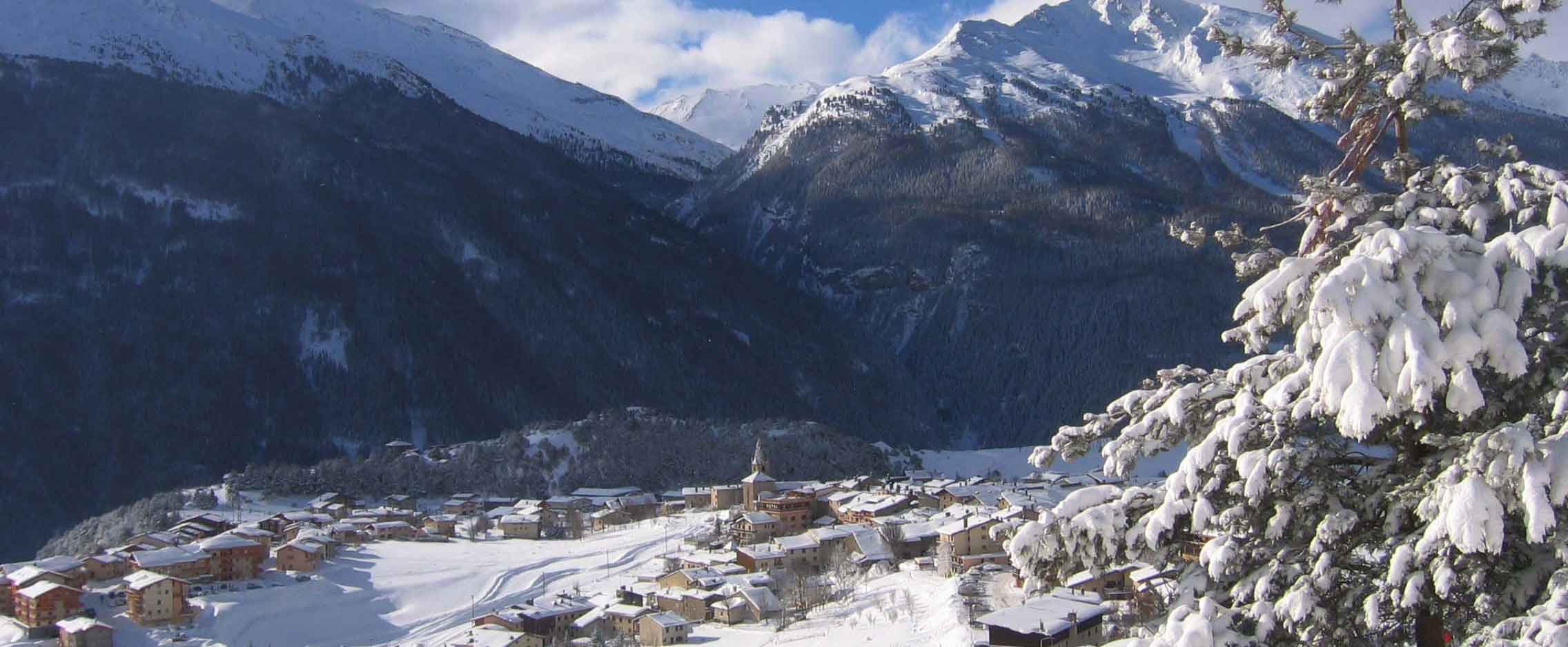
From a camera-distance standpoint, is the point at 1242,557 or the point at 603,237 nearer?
the point at 1242,557

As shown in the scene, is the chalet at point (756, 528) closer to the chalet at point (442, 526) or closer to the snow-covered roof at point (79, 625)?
the chalet at point (442, 526)

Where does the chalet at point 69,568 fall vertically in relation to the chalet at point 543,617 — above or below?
below

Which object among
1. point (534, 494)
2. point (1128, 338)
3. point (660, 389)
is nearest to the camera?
point (534, 494)

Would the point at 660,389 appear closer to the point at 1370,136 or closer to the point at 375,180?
the point at 375,180

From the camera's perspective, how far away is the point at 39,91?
534ft

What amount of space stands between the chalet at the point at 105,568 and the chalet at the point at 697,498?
3117cm

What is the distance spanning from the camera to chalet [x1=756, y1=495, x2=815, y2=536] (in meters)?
66.4

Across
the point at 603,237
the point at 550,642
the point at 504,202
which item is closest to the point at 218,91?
the point at 504,202

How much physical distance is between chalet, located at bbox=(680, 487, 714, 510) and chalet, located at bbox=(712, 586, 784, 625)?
33.0 metres

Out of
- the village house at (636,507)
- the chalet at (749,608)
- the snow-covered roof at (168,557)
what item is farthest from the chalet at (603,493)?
the chalet at (749,608)

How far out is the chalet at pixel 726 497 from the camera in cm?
7844

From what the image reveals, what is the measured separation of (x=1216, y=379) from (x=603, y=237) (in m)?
175

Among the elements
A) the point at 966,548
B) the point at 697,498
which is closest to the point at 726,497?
the point at 697,498

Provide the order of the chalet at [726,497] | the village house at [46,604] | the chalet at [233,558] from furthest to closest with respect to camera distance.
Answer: the chalet at [726,497], the chalet at [233,558], the village house at [46,604]
